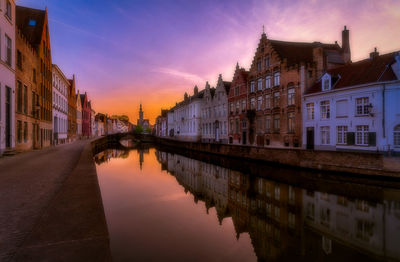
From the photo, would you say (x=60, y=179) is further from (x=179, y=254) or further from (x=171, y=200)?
(x=179, y=254)

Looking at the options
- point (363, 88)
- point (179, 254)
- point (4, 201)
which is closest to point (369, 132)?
point (363, 88)

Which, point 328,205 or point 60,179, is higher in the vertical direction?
point 60,179

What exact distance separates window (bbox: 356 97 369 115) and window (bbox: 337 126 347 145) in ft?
5.81

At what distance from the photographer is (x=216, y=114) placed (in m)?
41.3

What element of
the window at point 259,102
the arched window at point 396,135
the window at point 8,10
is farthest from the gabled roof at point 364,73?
the window at point 8,10

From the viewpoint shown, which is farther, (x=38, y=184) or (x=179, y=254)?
(x=38, y=184)

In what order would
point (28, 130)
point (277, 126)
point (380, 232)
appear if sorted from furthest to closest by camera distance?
1. point (277, 126)
2. point (28, 130)
3. point (380, 232)

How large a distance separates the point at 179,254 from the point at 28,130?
2152 centimetres

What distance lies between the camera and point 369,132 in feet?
59.4

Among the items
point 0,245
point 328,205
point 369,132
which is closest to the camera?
point 0,245

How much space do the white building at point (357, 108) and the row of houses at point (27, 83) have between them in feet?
80.9

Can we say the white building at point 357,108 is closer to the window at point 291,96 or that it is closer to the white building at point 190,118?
the window at point 291,96

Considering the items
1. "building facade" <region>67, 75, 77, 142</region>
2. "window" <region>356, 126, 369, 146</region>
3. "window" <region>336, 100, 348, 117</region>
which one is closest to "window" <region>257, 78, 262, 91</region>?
"window" <region>336, 100, 348, 117</region>

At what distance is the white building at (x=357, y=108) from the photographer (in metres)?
17.2
